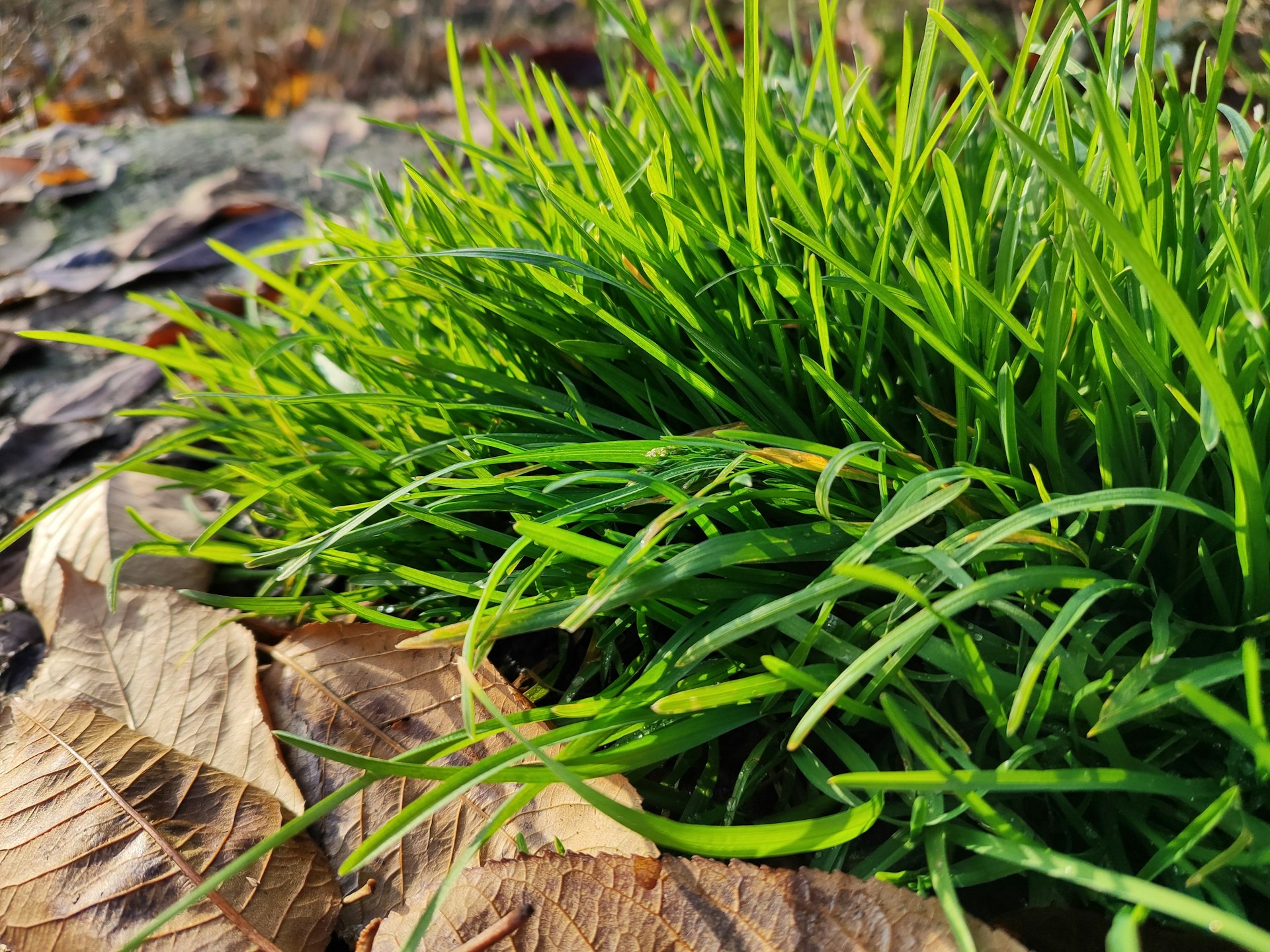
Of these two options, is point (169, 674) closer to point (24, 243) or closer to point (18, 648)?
point (18, 648)

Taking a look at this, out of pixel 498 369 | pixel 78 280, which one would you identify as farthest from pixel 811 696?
pixel 78 280

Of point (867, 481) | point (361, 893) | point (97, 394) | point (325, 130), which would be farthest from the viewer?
point (325, 130)

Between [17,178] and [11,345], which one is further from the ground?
[17,178]

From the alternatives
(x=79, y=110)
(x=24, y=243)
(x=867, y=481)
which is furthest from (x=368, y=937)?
(x=79, y=110)

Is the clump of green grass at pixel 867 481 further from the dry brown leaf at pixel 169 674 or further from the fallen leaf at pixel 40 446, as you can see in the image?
the fallen leaf at pixel 40 446

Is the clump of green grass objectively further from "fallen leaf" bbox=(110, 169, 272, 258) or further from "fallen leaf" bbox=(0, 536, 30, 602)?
"fallen leaf" bbox=(110, 169, 272, 258)

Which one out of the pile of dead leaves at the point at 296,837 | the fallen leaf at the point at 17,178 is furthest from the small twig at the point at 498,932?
the fallen leaf at the point at 17,178
